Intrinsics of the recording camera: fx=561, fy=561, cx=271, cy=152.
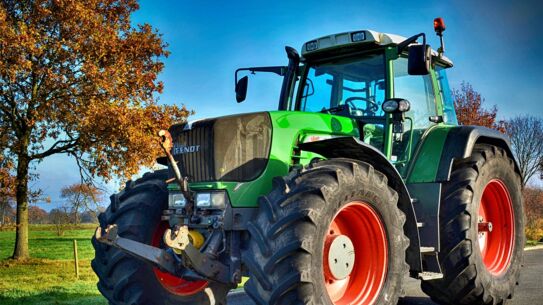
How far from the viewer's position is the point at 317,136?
5246 millimetres

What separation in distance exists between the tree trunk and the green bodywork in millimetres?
13287

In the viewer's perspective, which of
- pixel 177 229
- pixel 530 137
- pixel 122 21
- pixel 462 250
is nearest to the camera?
pixel 177 229

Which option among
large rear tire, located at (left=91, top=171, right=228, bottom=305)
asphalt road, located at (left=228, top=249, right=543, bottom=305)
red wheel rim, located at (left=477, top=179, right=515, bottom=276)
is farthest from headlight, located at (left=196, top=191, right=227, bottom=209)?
red wheel rim, located at (left=477, top=179, right=515, bottom=276)

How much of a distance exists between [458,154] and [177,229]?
10.3 feet

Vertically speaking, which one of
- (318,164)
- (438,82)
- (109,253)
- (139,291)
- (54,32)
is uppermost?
(54,32)

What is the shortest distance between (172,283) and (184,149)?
55.3 inches

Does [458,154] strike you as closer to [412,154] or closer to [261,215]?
[412,154]

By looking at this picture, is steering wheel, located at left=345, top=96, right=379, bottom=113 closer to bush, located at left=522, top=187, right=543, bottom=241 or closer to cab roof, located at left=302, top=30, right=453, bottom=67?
cab roof, located at left=302, top=30, right=453, bottom=67

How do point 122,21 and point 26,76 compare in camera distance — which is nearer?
point 26,76

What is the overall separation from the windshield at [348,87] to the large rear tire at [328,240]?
1.39 metres

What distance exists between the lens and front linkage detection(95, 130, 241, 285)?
14.1 feet

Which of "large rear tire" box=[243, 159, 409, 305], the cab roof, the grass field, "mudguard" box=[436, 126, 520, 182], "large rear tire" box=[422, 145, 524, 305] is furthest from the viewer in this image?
the grass field

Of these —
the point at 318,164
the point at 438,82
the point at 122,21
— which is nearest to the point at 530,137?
the point at 122,21

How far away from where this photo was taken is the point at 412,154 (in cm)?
607
